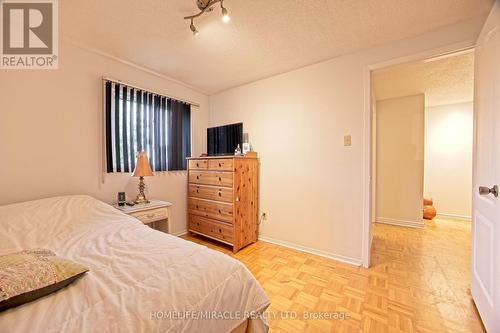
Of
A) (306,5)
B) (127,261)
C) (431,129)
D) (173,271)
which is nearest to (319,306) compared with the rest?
(173,271)

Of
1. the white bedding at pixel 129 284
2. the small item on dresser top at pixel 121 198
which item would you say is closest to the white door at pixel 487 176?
the white bedding at pixel 129 284

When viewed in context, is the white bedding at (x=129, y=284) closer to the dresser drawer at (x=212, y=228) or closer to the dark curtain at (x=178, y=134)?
the dresser drawer at (x=212, y=228)

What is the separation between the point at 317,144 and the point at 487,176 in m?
1.38

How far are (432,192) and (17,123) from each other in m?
6.39

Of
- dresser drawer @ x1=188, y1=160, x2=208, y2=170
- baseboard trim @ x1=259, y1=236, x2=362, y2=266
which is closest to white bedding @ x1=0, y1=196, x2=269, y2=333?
dresser drawer @ x1=188, y1=160, x2=208, y2=170

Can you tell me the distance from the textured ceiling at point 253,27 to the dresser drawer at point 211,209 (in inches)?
69.6

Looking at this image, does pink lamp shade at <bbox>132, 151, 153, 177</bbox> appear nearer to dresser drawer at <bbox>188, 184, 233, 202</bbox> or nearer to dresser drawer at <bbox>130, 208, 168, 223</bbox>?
dresser drawer at <bbox>130, 208, 168, 223</bbox>

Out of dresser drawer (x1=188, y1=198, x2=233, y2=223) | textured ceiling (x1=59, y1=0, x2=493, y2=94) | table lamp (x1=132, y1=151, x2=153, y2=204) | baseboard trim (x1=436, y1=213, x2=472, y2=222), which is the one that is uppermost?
textured ceiling (x1=59, y1=0, x2=493, y2=94)

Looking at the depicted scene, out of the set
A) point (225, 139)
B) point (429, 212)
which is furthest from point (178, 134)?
point (429, 212)

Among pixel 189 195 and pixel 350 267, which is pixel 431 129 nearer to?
pixel 350 267

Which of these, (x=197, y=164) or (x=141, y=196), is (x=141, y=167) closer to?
(x=141, y=196)

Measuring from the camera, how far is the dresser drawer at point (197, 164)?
277cm

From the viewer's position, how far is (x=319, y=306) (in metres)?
1.57

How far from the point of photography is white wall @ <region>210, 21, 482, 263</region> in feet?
7.07
